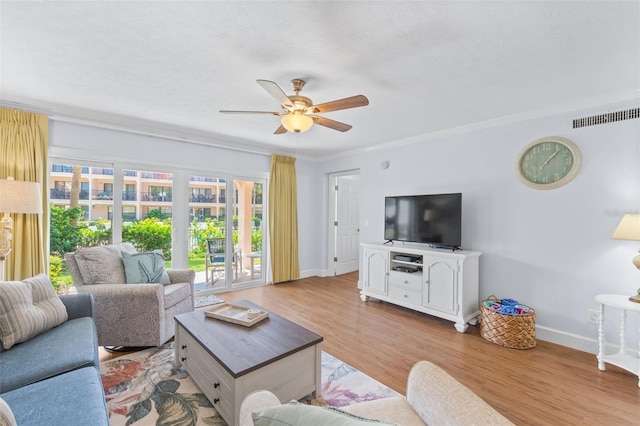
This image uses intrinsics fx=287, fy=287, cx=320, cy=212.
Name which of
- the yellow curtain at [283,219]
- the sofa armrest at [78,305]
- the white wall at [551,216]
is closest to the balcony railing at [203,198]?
the yellow curtain at [283,219]

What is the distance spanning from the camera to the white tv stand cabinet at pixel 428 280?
319 centimetres

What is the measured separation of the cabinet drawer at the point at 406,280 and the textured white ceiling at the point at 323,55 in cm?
192

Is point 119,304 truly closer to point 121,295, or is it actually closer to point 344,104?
point 121,295

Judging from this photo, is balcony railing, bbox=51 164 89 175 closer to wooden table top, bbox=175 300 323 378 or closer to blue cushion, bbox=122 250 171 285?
blue cushion, bbox=122 250 171 285

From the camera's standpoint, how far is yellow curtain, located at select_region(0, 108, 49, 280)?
9.54ft

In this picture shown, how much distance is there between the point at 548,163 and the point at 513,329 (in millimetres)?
1725

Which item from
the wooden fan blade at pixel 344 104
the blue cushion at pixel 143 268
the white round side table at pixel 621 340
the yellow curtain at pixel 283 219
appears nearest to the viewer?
the wooden fan blade at pixel 344 104

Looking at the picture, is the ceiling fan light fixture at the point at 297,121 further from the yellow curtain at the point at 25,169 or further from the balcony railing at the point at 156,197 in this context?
the yellow curtain at the point at 25,169

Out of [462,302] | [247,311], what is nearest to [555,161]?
[462,302]

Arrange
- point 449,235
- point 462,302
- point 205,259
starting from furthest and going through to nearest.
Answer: point 205,259, point 449,235, point 462,302

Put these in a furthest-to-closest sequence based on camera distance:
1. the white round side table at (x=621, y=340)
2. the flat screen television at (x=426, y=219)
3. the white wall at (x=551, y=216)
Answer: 1. the flat screen television at (x=426, y=219)
2. the white wall at (x=551, y=216)
3. the white round side table at (x=621, y=340)

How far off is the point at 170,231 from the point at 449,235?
376cm

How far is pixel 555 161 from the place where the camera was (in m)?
2.94

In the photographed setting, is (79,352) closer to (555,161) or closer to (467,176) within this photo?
(467,176)
